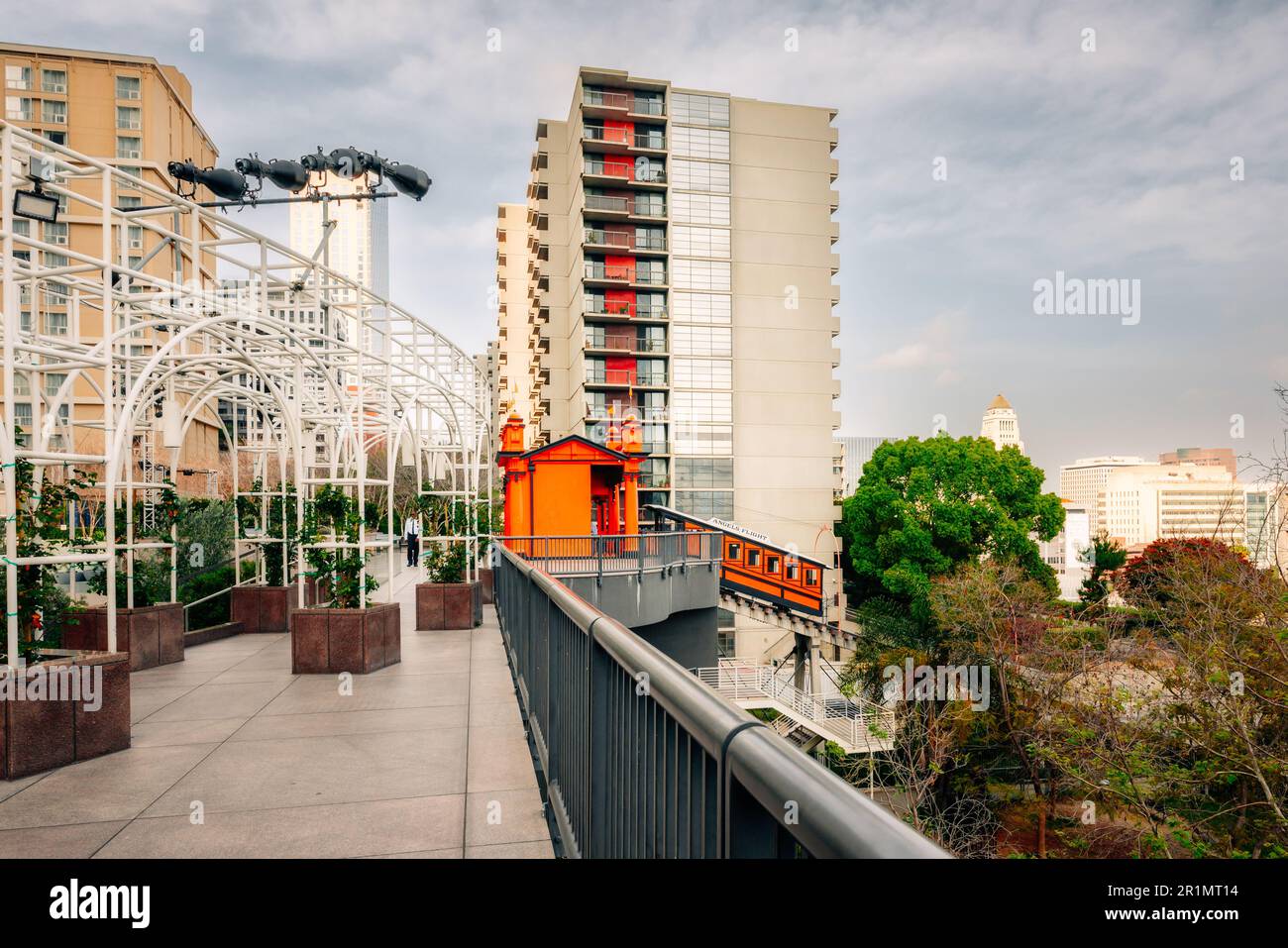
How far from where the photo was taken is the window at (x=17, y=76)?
184 ft

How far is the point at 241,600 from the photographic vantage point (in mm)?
13336

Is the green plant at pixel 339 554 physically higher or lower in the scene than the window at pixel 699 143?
lower

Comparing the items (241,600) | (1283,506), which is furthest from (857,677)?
(241,600)

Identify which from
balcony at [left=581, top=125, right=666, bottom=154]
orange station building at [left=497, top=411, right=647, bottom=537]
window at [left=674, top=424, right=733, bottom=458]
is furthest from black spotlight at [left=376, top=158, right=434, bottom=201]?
balcony at [left=581, top=125, right=666, bottom=154]

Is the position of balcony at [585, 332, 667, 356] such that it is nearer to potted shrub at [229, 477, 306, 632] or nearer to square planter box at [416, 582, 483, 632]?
potted shrub at [229, 477, 306, 632]

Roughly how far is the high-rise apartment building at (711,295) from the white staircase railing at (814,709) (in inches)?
751

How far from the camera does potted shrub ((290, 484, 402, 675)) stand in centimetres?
950

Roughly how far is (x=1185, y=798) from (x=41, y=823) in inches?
767

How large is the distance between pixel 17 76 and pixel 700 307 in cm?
5417

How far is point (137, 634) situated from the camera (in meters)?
9.96

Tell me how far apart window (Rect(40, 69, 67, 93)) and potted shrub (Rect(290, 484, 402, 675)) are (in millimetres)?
68916

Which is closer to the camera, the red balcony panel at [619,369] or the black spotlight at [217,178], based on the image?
the black spotlight at [217,178]

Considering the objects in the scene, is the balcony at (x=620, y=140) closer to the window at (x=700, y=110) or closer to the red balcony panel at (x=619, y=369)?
the window at (x=700, y=110)
